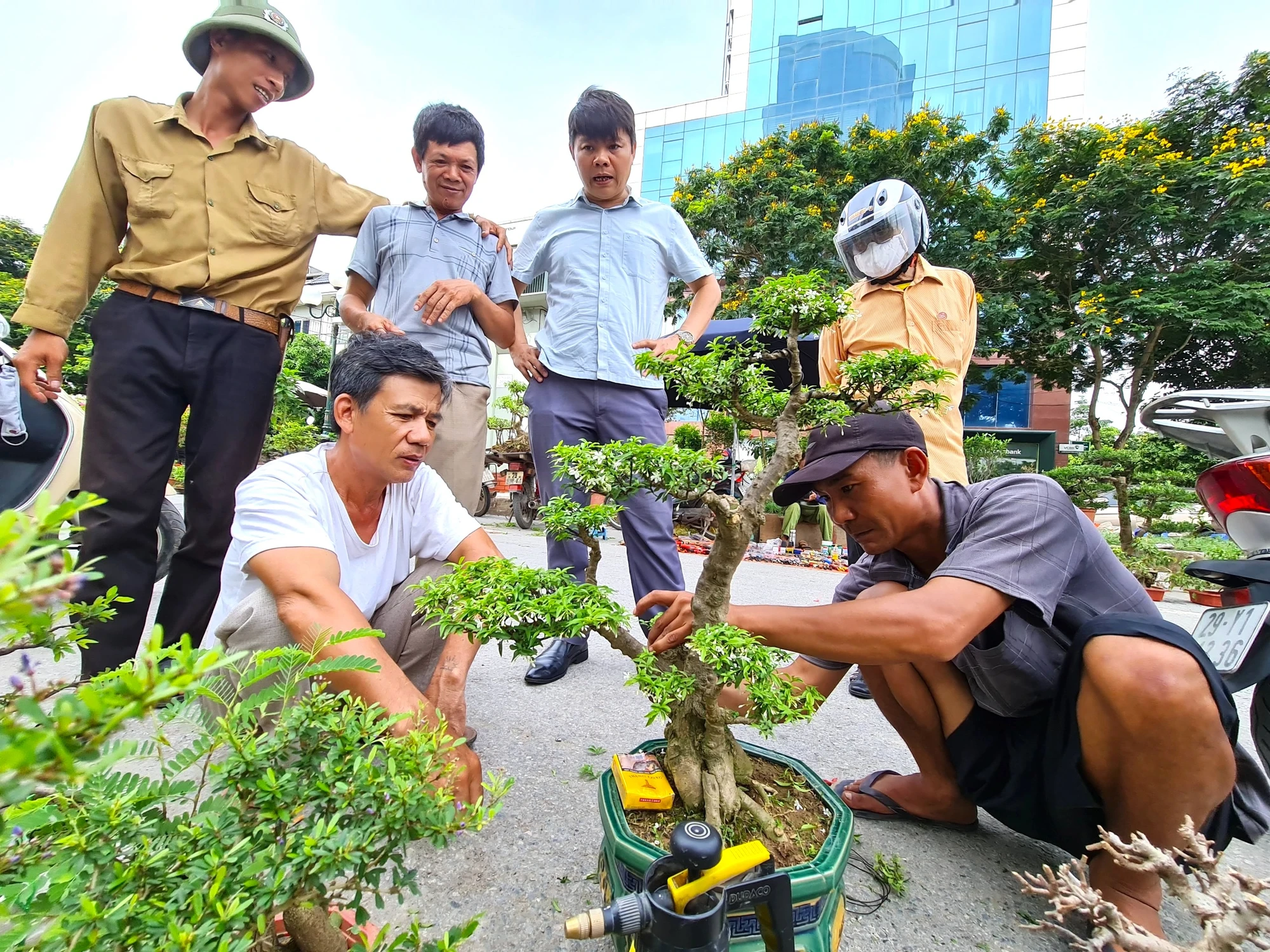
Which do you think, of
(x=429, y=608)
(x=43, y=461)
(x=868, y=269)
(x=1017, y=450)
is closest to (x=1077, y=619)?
(x=429, y=608)

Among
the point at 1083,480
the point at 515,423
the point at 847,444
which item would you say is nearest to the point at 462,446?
the point at 847,444

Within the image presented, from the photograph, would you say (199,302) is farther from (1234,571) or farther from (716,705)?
(1234,571)

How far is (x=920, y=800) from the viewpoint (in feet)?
5.52

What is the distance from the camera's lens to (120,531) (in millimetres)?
2018

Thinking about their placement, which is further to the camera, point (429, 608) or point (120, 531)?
point (120, 531)

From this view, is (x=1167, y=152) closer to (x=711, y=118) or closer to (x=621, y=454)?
(x=621, y=454)

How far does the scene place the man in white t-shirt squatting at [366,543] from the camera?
1.33 metres

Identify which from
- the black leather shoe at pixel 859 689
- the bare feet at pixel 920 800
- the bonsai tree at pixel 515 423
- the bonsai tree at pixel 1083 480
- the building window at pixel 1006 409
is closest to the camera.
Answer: the bare feet at pixel 920 800

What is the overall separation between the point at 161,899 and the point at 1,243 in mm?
28480

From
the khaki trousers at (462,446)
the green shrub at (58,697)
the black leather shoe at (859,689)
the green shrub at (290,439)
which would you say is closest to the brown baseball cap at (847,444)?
the green shrub at (58,697)

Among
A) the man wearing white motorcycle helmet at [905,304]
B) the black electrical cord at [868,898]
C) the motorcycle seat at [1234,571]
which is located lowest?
the black electrical cord at [868,898]

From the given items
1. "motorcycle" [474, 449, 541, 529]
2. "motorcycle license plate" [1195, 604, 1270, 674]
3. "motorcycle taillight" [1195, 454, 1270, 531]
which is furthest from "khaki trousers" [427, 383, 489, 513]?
"motorcycle" [474, 449, 541, 529]

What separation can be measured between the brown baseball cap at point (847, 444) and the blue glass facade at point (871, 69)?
26.1 metres

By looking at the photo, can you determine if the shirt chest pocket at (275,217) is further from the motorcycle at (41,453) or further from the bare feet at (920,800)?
the bare feet at (920,800)
